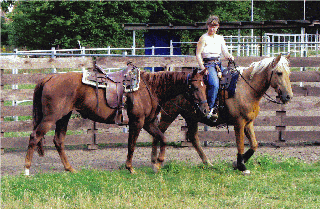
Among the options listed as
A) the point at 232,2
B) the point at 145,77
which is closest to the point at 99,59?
the point at 145,77

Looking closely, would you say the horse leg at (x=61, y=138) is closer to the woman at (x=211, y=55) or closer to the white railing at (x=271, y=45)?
the woman at (x=211, y=55)

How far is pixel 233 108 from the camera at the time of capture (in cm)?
836

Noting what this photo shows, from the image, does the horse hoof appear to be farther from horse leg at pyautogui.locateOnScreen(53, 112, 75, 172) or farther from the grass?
horse leg at pyautogui.locateOnScreen(53, 112, 75, 172)

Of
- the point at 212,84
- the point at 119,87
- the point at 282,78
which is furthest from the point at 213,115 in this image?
the point at 119,87

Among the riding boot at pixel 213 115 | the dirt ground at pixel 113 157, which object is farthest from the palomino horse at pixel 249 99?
the dirt ground at pixel 113 157

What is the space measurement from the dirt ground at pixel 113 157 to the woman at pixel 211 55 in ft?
4.63

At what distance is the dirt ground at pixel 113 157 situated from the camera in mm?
9047

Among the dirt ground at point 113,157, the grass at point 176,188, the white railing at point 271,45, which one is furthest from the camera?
the white railing at point 271,45

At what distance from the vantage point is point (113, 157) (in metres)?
9.91

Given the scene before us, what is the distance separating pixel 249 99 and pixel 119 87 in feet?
7.43

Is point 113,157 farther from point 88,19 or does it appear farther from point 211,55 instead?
point 88,19

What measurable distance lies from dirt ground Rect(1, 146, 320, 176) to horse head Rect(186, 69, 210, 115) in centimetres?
163

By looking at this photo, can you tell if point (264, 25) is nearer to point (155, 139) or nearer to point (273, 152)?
point (273, 152)

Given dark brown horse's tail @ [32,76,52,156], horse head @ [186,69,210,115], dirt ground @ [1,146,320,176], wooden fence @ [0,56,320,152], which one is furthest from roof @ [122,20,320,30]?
dark brown horse's tail @ [32,76,52,156]
